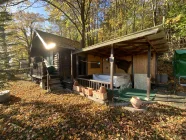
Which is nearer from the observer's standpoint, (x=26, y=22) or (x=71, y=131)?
(x=71, y=131)

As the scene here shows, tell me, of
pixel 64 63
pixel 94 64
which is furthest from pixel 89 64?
pixel 64 63

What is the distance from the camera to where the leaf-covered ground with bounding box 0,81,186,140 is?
3252 mm

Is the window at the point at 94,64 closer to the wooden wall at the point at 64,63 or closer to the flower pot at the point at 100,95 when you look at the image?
the wooden wall at the point at 64,63

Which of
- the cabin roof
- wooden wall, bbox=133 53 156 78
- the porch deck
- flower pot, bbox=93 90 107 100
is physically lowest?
the porch deck

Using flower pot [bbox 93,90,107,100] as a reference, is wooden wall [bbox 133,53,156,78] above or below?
above

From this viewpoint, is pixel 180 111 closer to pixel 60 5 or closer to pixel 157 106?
pixel 157 106

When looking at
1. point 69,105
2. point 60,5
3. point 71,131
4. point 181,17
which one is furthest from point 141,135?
point 60,5

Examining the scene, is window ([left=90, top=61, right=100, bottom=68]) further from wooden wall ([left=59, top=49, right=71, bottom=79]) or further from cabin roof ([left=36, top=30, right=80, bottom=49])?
cabin roof ([left=36, top=30, right=80, bottom=49])

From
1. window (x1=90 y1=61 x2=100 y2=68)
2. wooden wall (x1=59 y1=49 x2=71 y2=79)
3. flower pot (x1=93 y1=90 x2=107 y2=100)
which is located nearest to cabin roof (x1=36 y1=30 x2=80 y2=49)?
wooden wall (x1=59 y1=49 x2=71 y2=79)

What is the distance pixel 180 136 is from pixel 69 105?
427 cm

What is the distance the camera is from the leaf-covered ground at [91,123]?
3252 millimetres

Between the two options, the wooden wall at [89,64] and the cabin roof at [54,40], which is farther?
the wooden wall at [89,64]

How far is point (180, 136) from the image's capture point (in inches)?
120

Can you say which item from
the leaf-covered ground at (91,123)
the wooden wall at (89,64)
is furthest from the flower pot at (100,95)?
the wooden wall at (89,64)
